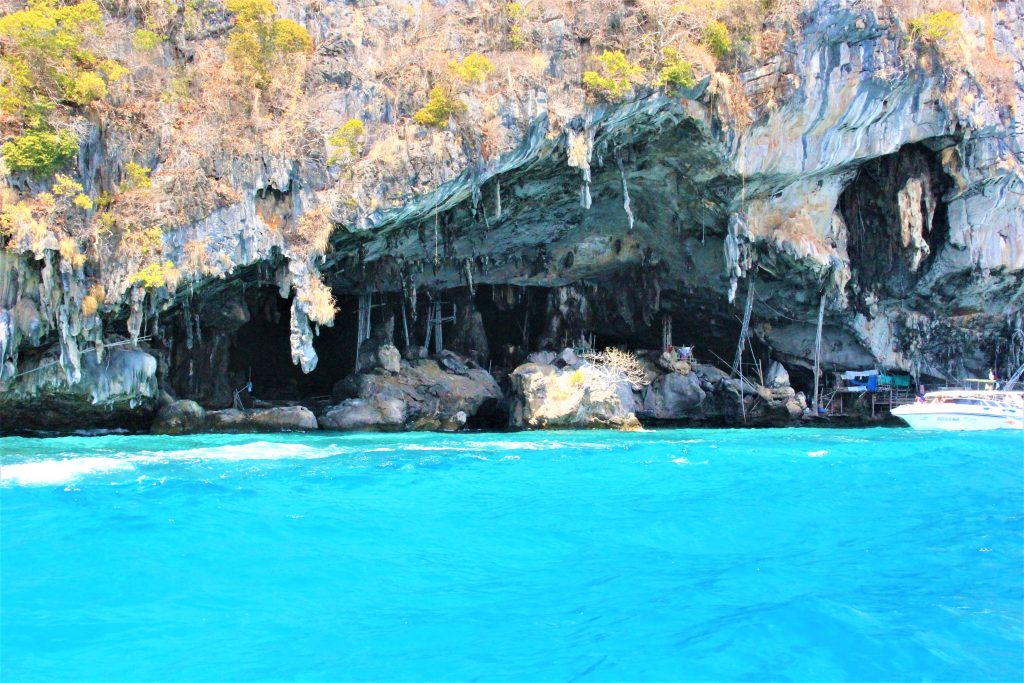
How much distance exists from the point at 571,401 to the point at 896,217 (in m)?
13.7

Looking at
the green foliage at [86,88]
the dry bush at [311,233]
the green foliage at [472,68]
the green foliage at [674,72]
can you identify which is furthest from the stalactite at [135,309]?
the green foliage at [674,72]

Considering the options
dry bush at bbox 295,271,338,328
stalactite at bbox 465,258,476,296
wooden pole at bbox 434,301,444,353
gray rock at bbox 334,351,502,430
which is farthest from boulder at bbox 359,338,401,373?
dry bush at bbox 295,271,338,328

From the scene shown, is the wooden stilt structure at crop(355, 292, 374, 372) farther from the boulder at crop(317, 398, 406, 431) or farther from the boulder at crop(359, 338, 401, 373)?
the boulder at crop(317, 398, 406, 431)

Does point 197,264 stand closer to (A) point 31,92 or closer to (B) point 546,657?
(A) point 31,92

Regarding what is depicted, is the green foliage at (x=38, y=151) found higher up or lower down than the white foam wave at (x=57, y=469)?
higher up

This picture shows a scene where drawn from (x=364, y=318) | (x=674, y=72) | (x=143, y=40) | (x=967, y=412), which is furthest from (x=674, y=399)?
(x=143, y=40)

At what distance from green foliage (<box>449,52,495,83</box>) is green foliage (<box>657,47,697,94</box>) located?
205 inches

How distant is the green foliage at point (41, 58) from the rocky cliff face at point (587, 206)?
1278mm

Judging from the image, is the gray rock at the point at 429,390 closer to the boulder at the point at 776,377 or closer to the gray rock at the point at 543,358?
the gray rock at the point at 543,358

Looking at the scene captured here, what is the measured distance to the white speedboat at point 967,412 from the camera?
27.4 m

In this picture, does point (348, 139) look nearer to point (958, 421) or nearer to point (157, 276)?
point (157, 276)

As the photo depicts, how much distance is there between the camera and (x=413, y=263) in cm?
→ 3095

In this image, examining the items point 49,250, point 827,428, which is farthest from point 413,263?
point 827,428

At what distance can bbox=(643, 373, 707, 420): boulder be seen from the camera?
33969mm
